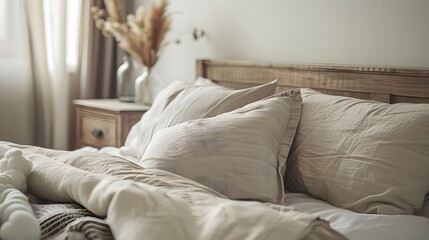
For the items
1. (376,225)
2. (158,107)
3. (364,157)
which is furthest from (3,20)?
(376,225)

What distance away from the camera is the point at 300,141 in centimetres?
205

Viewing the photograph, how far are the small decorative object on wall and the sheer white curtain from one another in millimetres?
413

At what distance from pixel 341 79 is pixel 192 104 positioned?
1.82 feet

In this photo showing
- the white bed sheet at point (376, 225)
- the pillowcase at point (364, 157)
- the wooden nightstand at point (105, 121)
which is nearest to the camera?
the white bed sheet at point (376, 225)

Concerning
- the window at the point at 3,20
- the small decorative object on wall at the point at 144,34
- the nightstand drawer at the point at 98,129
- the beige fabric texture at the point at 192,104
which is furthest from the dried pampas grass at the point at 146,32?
the beige fabric texture at the point at 192,104

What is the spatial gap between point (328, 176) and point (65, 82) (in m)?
2.24

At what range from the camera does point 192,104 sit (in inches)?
92.8

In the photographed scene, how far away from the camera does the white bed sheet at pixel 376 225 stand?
5.31ft

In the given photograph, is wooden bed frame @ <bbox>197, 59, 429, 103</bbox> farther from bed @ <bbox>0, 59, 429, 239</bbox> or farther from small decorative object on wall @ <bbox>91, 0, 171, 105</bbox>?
small decorative object on wall @ <bbox>91, 0, 171, 105</bbox>

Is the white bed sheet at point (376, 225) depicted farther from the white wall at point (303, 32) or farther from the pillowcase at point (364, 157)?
the white wall at point (303, 32)

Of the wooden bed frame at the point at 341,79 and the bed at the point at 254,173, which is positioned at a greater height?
the wooden bed frame at the point at 341,79

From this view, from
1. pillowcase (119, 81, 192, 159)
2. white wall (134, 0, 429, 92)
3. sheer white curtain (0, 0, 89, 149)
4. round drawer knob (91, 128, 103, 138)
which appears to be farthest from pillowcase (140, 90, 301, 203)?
sheer white curtain (0, 0, 89, 149)

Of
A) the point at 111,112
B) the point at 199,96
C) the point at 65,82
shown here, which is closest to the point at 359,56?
the point at 199,96

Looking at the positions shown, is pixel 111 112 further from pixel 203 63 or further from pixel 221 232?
pixel 221 232
